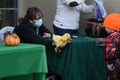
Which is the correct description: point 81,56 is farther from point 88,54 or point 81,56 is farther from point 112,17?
point 112,17

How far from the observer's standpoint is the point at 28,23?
5094 mm

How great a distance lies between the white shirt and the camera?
604 cm

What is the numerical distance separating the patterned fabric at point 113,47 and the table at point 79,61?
0.63 metres

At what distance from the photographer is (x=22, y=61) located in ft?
14.5

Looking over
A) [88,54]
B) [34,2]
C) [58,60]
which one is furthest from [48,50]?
[34,2]

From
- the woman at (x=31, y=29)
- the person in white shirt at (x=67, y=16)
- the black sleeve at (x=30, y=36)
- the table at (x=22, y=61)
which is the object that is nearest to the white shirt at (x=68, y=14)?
the person in white shirt at (x=67, y=16)

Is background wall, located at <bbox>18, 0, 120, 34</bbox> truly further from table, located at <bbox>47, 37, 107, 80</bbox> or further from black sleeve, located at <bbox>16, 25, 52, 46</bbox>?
black sleeve, located at <bbox>16, 25, 52, 46</bbox>

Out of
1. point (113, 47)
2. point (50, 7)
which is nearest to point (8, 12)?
point (50, 7)

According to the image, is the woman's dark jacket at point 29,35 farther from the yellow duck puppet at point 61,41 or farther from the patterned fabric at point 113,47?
the patterned fabric at point 113,47

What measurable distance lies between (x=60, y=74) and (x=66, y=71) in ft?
0.37

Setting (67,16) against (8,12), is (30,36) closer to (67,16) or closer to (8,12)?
(67,16)

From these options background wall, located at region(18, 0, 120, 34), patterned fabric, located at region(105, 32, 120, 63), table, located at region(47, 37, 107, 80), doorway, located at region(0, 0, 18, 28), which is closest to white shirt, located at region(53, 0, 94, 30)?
background wall, located at region(18, 0, 120, 34)

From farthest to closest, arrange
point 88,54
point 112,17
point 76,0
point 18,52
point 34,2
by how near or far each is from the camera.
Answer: point 34,2, point 76,0, point 88,54, point 112,17, point 18,52

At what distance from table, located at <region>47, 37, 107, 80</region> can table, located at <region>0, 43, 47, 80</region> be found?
2.15ft
